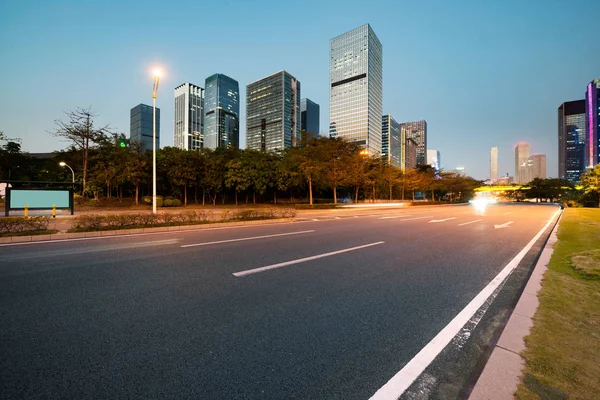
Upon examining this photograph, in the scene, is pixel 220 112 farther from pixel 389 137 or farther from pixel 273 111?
pixel 389 137

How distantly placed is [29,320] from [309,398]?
128 inches

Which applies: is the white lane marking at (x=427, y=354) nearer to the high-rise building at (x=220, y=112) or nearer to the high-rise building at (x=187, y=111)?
the high-rise building at (x=220, y=112)

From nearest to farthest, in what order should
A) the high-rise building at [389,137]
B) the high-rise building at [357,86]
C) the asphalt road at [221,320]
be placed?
1. the asphalt road at [221,320]
2. the high-rise building at [357,86]
3. the high-rise building at [389,137]

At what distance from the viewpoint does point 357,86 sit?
127m

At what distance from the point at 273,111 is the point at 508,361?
492ft

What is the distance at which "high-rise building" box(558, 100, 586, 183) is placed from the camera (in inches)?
6560

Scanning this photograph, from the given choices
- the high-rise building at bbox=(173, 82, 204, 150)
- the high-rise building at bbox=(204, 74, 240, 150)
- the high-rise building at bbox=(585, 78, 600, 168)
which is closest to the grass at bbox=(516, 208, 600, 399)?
the high-rise building at bbox=(204, 74, 240, 150)

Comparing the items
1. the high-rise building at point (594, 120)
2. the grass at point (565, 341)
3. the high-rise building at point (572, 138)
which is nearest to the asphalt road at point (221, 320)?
the grass at point (565, 341)

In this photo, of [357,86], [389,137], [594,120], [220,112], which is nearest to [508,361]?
[357,86]

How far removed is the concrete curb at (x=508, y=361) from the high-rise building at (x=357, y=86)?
120566 mm

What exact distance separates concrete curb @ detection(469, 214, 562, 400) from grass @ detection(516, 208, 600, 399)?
50 millimetres

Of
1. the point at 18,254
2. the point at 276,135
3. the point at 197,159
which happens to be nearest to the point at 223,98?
the point at 276,135

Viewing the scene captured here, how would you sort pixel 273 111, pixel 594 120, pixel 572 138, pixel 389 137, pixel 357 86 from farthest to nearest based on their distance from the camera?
1. pixel 572 138
2. pixel 389 137
3. pixel 273 111
4. pixel 357 86
5. pixel 594 120

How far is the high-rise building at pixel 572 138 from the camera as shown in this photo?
547ft
